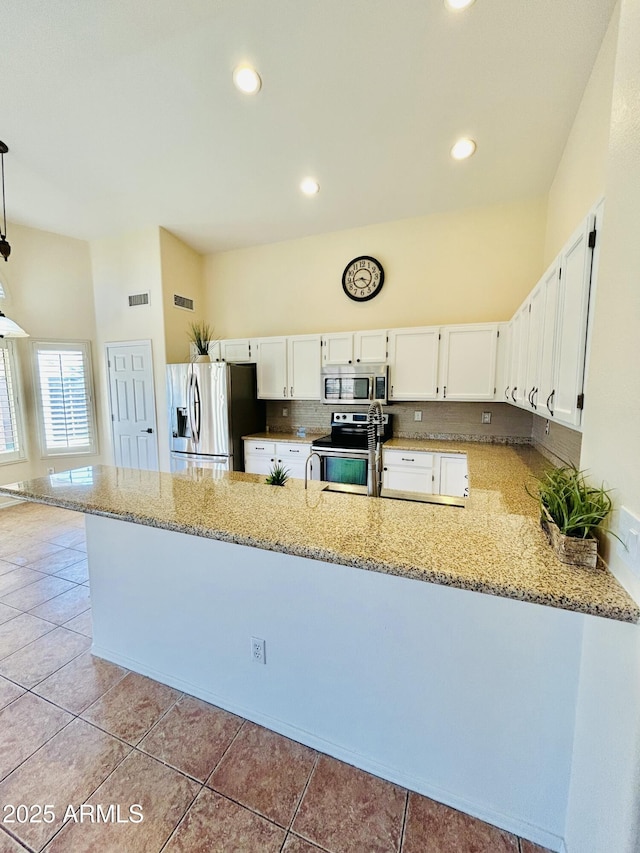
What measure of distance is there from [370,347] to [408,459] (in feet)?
4.22

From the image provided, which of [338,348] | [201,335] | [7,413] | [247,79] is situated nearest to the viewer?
[247,79]

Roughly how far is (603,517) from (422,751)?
1.07m

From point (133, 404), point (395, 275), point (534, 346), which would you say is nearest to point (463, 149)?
point (395, 275)

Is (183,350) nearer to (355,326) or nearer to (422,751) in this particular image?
(355,326)

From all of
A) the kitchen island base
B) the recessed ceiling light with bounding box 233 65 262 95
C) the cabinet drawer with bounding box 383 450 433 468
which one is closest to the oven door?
the cabinet drawer with bounding box 383 450 433 468

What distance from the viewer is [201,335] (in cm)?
478

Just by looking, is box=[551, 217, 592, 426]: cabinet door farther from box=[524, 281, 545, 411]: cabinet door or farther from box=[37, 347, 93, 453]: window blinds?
box=[37, 347, 93, 453]: window blinds

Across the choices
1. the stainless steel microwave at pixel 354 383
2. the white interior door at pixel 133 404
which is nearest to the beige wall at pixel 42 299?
the white interior door at pixel 133 404

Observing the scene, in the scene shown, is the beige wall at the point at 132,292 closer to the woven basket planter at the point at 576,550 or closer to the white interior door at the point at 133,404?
the white interior door at the point at 133,404

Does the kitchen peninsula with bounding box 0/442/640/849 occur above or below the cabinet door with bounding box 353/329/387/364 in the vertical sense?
below

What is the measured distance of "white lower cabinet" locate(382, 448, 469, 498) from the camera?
11.1 feet

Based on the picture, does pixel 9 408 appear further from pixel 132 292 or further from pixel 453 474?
pixel 453 474

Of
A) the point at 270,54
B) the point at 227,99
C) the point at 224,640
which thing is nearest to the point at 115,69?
the point at 227,99

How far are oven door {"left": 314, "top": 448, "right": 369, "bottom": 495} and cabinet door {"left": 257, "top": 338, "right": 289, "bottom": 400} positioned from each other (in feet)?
3.45
